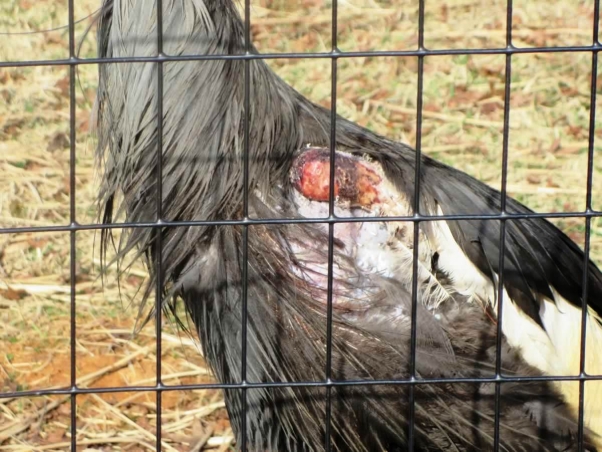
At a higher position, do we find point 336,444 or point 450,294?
point 450,294

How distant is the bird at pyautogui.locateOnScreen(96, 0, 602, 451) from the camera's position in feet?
7.27

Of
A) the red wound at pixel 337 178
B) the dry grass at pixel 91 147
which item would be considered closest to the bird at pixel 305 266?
the red wound at pixel 337 178

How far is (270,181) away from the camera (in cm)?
226

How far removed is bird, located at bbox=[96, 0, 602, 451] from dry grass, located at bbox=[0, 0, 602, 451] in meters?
0.47

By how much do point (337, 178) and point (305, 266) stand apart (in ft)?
0.72

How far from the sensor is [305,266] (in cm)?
222

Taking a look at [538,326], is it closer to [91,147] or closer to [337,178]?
[337,178]

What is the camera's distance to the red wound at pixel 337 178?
2.26 metres

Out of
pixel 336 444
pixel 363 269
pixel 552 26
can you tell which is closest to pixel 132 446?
pixel 336 444

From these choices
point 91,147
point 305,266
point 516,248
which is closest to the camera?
point 305,266

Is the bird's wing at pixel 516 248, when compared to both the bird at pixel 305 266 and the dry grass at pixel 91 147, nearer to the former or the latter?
the bird at pixel 305 266

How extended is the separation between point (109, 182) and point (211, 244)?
0.93 ft

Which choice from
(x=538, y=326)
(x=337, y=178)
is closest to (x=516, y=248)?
(x=538, y=326)

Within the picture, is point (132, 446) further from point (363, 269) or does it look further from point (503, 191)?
point (503, 191)
